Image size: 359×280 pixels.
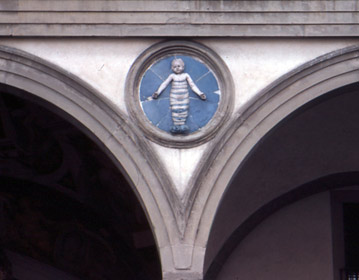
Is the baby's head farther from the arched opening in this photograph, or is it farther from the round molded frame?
the arched opening

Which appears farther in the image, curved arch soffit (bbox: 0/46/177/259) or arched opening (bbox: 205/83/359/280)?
arched opening (bbox: 205/83/359/280)

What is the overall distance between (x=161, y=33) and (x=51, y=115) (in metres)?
2.33

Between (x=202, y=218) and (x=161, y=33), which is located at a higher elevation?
(x=161, y=33)

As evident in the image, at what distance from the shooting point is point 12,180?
50.2ft

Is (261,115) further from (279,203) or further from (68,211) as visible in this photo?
(68,211)

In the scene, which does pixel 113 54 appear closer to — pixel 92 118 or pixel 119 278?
pixel 92 118

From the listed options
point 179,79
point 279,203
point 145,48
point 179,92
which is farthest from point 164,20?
point 279,203

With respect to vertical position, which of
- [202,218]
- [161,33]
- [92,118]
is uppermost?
[161,33]

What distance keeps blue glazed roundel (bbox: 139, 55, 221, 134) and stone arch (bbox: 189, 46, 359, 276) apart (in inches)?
12.8

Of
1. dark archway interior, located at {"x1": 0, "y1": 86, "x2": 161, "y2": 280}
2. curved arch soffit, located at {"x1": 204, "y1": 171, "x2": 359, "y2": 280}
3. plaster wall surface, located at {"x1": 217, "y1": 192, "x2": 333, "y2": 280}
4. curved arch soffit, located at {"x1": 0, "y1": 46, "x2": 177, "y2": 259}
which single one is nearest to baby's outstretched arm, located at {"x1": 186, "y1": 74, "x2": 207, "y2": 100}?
curved arch soffit, located at {"x1": 0, "y1": 46, "x2": 177, "y2": 259}

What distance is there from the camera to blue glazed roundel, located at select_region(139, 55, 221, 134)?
1287 centimetres

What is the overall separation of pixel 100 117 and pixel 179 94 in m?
0.81

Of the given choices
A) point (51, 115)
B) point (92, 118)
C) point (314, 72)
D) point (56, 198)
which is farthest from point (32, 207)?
point (314, 72)

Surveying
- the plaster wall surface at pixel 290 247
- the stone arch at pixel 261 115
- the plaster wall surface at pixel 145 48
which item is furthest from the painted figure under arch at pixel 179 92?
the plaster wall surface at pixel 290 247
